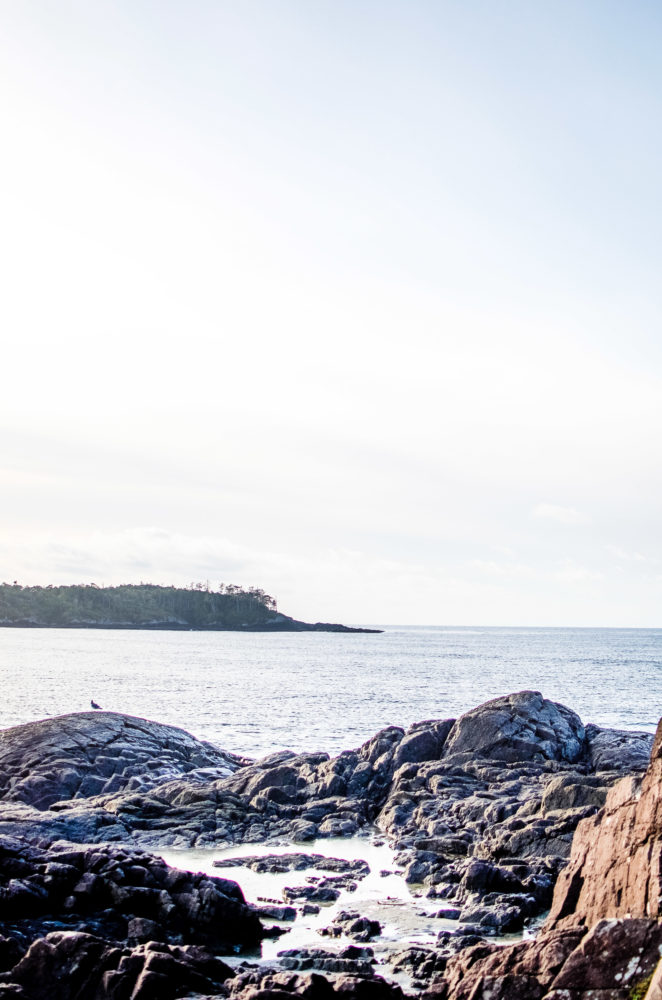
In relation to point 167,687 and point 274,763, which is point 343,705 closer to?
point 167,687

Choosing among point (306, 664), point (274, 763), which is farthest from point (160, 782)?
point (306, 664)

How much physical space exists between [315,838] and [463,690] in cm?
6505

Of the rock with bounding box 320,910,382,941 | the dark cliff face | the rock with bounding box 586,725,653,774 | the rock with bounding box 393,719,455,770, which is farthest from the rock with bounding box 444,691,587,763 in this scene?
the dark cliff face

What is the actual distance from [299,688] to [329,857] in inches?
2592

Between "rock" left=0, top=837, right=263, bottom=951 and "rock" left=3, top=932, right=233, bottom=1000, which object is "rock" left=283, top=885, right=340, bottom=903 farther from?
"rock" left=3, top=932, right=233, bottom=1000

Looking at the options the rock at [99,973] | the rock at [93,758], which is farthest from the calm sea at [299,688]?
the rock at [99,973]

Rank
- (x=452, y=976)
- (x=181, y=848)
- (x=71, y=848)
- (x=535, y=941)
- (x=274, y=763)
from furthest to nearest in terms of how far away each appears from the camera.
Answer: (x=274, y=763), (x=181, y=848), (x=71, y=848), (x=452, y=976), (x=535, y=941)

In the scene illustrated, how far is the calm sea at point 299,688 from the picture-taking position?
60594 mm

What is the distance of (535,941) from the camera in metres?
12.3

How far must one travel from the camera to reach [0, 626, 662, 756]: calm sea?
60.6m

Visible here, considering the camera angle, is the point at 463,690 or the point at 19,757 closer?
the point at 19,757

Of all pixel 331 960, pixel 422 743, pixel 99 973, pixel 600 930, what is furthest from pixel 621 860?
pixel 422 743

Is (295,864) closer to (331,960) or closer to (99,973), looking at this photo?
(331,960)

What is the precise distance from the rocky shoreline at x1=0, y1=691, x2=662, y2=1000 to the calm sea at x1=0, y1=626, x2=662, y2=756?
13333mm
